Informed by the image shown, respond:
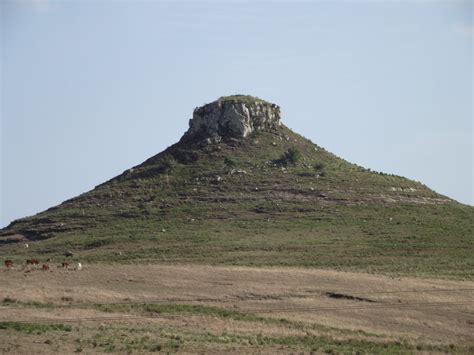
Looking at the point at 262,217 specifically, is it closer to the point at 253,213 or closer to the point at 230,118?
the point at 253,213

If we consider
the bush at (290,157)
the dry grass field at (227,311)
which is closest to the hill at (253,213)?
the bush at (290,157)

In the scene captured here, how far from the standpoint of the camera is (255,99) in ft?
378

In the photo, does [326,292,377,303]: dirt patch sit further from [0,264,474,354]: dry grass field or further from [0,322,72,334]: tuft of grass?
[0,322,72,334]: tuft of grass

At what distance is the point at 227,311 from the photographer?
2255 inches

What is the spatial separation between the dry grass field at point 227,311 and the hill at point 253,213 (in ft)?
30.2

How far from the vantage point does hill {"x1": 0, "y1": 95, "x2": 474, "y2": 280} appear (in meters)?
82.3

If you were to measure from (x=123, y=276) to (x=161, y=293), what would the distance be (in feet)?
19.4

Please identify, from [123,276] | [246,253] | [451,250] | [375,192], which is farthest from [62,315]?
[375,192]

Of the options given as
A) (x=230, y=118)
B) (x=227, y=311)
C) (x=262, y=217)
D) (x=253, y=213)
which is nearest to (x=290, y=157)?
(x=230, y=118)

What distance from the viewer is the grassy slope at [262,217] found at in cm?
8194

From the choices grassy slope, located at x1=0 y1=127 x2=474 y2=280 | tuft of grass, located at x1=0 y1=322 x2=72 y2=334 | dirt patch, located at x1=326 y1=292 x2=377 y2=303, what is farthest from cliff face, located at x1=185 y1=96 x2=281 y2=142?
tuft of grass, located at x1=0 y1=322 x2=72 y2=334

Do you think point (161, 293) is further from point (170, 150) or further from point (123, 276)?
point (170, 150)

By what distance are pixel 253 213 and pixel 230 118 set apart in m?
19.1

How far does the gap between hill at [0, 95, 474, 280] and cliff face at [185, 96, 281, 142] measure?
14 centimetres
